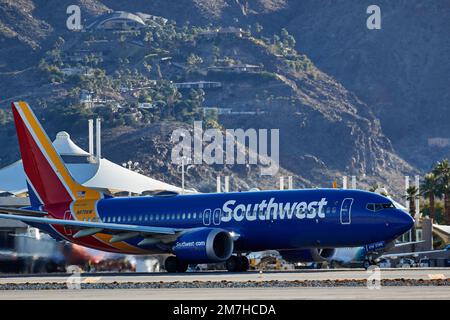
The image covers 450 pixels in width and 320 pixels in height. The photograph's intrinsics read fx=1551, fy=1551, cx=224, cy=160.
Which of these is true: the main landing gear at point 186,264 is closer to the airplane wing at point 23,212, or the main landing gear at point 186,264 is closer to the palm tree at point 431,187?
the airplane wing at point 23,212

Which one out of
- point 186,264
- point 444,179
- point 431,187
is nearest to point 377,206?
point 186,264

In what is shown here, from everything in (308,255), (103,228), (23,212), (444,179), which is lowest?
(308,255)

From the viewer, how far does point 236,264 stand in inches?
2630

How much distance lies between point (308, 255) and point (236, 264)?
11.7 feet

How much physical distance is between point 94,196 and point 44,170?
266cm

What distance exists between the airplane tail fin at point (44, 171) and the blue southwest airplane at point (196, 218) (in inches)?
1.9

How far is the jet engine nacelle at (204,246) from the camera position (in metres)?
65.2

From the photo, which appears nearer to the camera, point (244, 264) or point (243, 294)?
point (243, 294)

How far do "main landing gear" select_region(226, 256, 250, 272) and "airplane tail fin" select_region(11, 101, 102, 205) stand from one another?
9205mm

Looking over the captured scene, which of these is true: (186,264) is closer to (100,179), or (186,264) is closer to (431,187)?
(100,179)
